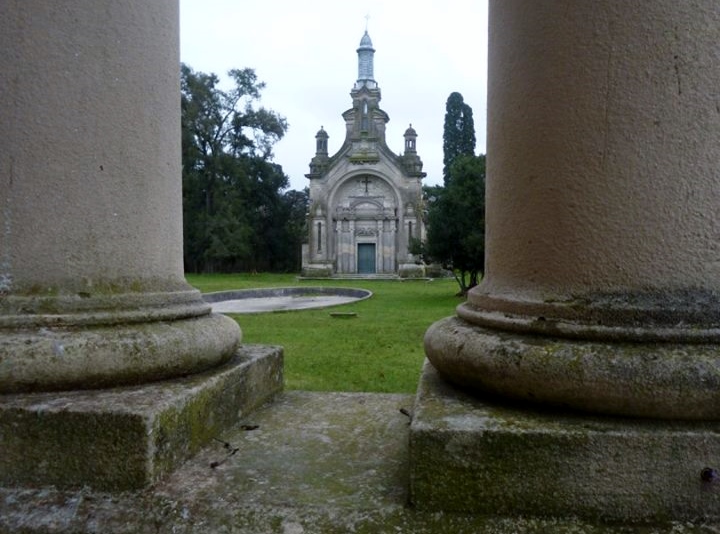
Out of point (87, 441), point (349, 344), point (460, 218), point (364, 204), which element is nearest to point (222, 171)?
point (364, 204)

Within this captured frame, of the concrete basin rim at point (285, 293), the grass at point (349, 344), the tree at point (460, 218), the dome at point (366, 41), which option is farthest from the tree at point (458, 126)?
the grass at point (349, 344)

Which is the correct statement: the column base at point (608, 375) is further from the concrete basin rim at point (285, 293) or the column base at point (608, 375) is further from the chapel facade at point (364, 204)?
the chapel facade at point (364, 204)

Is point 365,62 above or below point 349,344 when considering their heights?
above

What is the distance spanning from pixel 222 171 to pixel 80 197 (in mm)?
38568

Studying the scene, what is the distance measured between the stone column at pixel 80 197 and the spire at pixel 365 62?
4280 cm

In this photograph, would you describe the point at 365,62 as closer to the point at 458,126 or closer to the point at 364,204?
the point at 458,126

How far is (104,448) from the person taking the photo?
1756 millimetres

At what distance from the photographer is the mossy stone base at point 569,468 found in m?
1.55

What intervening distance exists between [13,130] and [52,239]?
420mm

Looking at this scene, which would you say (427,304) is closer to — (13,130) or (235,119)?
(13,130)

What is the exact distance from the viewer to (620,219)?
1.78 m

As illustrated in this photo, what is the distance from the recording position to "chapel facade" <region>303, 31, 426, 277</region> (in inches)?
1502

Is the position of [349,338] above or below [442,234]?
below

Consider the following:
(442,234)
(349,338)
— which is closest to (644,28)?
(349,338)
